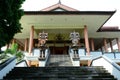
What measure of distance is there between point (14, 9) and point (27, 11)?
10.4m

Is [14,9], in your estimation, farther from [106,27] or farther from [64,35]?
[106,27]

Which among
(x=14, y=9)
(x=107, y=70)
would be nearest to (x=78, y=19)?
(x=107, y=70)

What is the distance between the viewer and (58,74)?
924 cm

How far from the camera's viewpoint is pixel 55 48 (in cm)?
2702

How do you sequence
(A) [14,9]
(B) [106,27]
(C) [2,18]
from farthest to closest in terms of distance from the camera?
(B) [106,27]
(A) [14,9]
(C) [2,18]

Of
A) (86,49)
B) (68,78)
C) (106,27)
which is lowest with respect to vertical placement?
(68,78)

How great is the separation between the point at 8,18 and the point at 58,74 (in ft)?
11.9

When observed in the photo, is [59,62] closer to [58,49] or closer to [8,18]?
[8,18]

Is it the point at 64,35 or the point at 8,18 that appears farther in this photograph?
the point at 64,35

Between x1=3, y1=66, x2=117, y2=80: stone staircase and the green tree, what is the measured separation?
181cm

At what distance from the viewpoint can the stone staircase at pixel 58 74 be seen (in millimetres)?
8641

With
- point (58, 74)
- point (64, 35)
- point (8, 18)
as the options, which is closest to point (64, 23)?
point (64, 35)

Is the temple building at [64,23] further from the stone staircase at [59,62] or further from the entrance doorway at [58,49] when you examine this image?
the stone staircase at [59,62]

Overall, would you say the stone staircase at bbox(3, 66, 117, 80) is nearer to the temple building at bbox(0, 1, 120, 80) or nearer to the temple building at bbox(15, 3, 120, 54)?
the temple building at bbox(0, 1, 120, 80)
